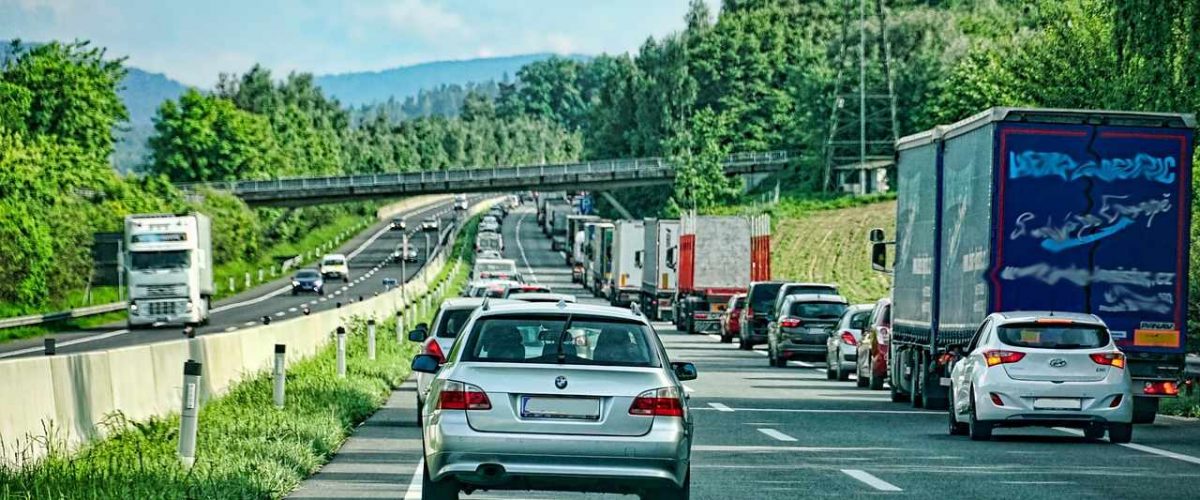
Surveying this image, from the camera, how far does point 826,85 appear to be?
12625 centimetres

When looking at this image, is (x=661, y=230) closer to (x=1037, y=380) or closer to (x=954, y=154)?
(x=954, y=154)

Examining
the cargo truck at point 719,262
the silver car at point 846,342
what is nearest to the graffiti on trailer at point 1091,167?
the silver car at point 846,342

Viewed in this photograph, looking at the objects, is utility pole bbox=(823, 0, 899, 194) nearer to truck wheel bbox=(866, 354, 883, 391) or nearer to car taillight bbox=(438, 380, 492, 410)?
truck wheel bbox=(866, 354, 883, 391)

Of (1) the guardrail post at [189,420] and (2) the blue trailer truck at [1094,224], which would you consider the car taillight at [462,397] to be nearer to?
(1) the guardrail post at [189,420]

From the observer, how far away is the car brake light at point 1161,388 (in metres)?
21.1

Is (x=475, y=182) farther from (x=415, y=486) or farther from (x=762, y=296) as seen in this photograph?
(x=415, y=486)

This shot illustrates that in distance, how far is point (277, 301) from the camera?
271ft

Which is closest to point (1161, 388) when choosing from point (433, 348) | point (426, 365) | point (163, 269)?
point (433, 348)

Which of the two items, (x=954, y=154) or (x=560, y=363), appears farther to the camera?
(x=954, y=154)

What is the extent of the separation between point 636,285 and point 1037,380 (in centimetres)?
5088

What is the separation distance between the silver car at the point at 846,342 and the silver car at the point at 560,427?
65.4 ft

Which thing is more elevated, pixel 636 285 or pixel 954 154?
pixel 954 154

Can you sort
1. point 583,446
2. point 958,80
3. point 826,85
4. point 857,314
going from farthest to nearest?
point 826,85
point 958,80
point 857,314
point 583,446

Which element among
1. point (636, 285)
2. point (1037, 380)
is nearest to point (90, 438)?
point (1037, 380)
